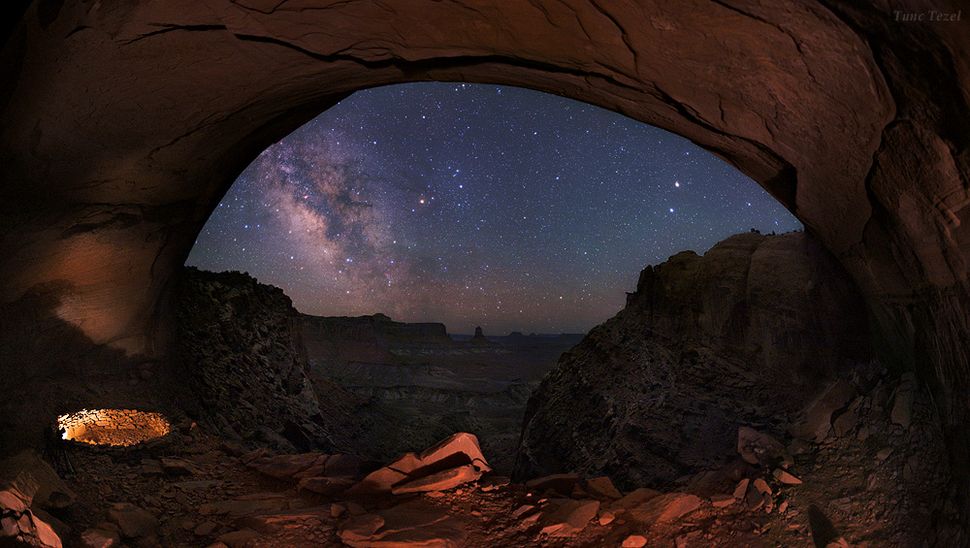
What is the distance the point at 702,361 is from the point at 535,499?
712cm

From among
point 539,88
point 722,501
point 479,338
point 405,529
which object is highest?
point 539,88

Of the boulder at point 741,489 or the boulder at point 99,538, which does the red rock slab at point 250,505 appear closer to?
the boulder at point 99,538

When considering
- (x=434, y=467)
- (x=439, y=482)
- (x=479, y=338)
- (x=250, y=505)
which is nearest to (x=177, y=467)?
(x=250, y=505)

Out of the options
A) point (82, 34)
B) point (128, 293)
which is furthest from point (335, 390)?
point (82, 34)

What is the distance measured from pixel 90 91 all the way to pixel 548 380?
13.0 m

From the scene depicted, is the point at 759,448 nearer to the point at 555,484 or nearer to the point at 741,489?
the point at 741,489

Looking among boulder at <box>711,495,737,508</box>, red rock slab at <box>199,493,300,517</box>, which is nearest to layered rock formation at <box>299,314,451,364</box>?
red rock slab at <box>199,493,300,517</box>

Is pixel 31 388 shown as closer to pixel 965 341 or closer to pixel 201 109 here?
pixel 201 109

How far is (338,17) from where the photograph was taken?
3.68m

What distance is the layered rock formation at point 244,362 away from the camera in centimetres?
797

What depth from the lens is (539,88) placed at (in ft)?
16.5

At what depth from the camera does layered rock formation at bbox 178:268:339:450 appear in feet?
26.2

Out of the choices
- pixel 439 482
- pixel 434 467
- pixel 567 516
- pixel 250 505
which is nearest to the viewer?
pixel 567 516

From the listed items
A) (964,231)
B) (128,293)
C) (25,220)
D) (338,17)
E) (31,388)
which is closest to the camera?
(964,231)
